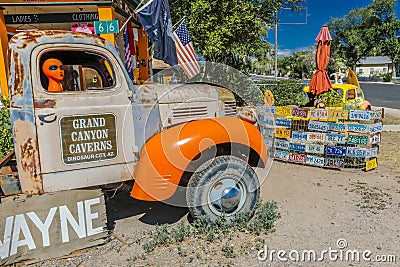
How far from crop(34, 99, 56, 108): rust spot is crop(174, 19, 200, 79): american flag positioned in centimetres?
424

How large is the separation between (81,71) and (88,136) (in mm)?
919

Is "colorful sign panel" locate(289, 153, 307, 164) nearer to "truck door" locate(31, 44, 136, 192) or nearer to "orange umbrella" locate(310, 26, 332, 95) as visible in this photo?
"orange umbrella" locate(310, 26, 332, 95)

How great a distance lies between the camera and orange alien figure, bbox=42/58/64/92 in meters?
3.29

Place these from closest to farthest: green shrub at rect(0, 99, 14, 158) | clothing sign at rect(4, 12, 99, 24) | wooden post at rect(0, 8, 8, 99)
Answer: green shrub at rect(0, 99, 14, 158)
wooden post at rect(0, 8, 8, 99)
clothing sign at rect(4, 12, 99, 24)

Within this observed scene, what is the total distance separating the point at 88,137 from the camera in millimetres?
3350

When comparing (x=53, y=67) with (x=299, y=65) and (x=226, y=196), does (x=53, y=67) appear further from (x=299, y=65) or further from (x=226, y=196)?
(x=299, y=65)

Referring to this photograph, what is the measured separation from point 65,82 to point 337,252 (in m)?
3.38

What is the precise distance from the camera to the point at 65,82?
3570mm

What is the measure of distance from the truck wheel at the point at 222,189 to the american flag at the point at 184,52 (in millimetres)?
3743

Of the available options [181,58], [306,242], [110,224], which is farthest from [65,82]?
[181,58]

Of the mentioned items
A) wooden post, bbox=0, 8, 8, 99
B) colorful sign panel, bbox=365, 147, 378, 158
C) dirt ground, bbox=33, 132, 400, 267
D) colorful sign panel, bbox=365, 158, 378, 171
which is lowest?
dirt ground, bbox=33, 132, 400, 267

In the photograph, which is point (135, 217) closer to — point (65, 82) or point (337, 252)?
point (65, 82)

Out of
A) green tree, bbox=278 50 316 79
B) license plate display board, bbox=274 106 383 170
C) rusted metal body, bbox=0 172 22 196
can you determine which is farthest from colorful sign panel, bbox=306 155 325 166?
green tree, bbox=278 50 316 79

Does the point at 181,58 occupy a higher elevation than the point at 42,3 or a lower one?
lower
